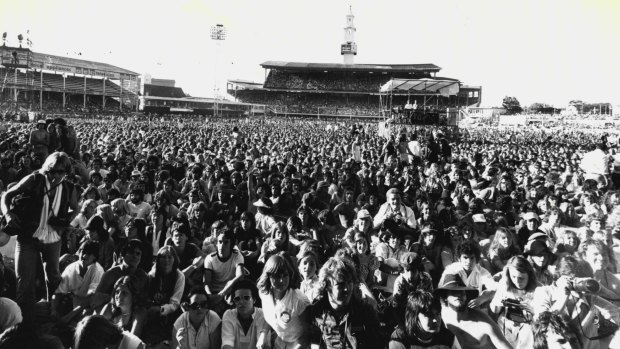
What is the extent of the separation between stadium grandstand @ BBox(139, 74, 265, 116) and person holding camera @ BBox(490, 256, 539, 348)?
6544 cm

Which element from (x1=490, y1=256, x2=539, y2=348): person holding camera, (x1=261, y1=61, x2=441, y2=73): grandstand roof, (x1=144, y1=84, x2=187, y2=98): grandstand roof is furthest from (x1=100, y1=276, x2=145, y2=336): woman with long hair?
(x1=144, y1=84, x2=187, y2=98): grandstand roof

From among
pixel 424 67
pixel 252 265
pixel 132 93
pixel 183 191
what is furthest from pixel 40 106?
pixel 252 265

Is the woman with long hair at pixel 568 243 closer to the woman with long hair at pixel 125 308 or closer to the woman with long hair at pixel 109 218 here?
the woman with long hair at pixel 125 308

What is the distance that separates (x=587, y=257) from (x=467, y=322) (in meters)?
1.98

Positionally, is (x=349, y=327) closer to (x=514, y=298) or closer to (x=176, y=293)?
(x=514, y=298)

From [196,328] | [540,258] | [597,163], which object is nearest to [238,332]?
[196,328]

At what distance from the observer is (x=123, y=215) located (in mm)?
7469

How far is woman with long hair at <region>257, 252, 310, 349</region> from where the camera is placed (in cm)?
364

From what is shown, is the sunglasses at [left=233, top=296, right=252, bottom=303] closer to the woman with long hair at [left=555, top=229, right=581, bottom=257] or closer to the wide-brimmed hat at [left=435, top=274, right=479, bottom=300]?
the wide-brimmed hat at [left=435, top=274, right=479, bottom=300]

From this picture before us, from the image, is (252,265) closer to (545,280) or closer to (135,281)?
(135,281)

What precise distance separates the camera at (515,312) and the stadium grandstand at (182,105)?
6561 centimetres

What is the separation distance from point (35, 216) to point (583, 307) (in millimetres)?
4432

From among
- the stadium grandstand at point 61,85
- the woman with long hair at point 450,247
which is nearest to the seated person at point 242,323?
the woman with long hair at point 450,247

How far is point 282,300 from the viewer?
12.2 feet
